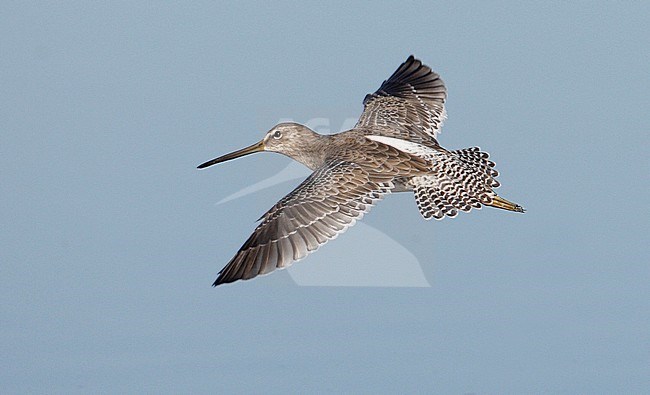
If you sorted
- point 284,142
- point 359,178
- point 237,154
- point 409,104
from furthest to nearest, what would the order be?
point 409,104 < point 237,154 < point 284,142 < point 359,178

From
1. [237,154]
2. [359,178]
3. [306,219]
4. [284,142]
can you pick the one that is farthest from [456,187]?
[237,154]

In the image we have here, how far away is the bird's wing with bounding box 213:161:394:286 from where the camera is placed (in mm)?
8727

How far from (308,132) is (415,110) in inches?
46.2

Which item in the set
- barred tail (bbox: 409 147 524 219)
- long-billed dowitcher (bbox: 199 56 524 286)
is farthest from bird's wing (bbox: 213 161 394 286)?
barred tail (bbox: 409 147 524 219)

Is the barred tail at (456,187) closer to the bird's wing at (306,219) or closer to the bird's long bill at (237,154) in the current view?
the bird's wing at (306,219)

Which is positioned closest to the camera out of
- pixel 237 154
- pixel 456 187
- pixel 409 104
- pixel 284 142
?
pixel 456 187

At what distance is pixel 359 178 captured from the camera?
9211 mm

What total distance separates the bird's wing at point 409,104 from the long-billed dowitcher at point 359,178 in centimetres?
1

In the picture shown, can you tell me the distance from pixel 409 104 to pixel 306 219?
2470 mm

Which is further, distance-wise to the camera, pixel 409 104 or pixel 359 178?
pixel 409 104

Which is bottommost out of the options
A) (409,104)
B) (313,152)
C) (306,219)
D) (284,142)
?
(306,219)

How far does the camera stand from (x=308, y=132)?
10250 millimetres

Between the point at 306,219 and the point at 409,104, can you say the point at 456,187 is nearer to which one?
the point at 306,219

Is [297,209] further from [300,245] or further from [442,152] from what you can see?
[442,152]
